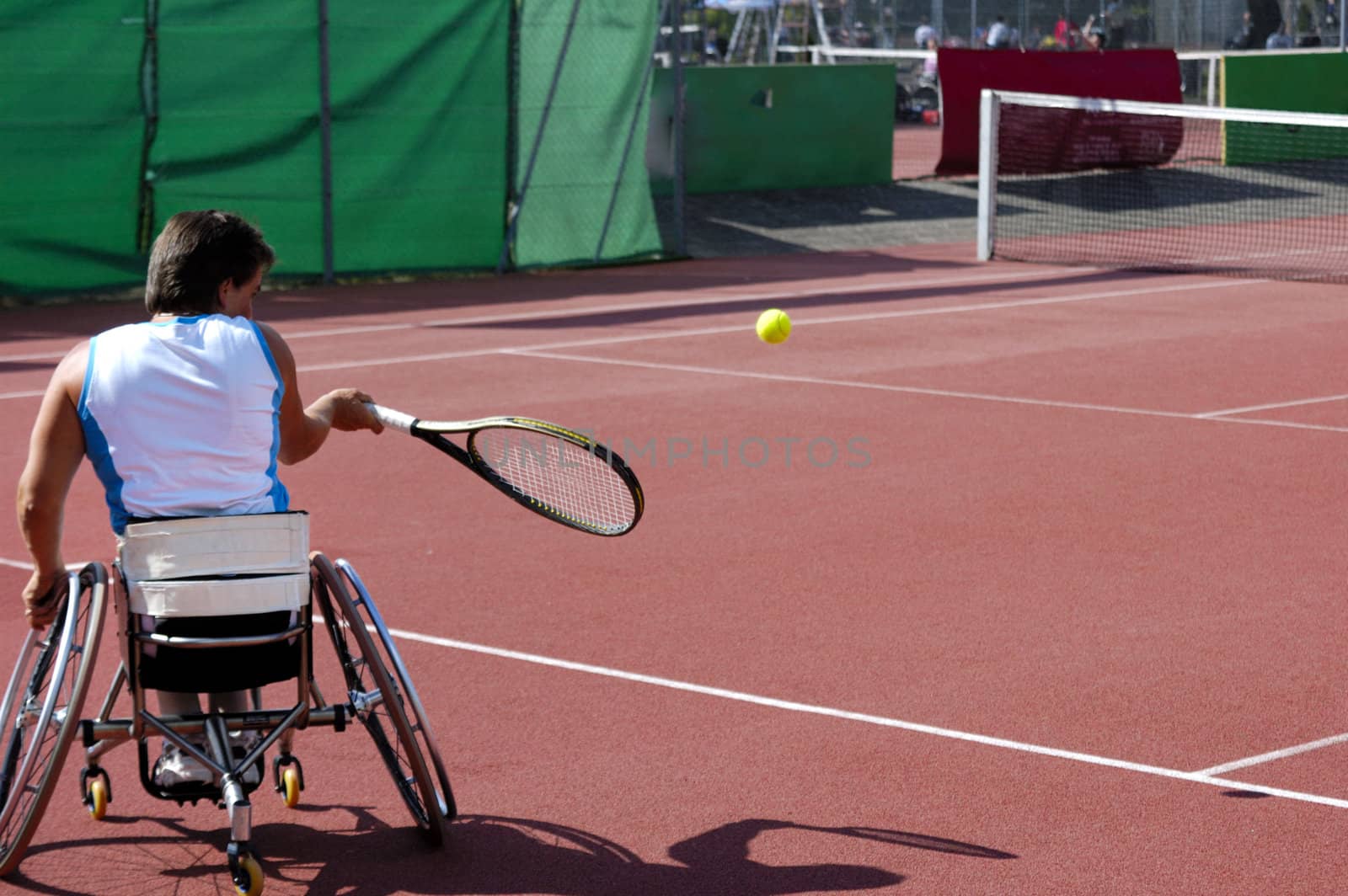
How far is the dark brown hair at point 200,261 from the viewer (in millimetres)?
3518

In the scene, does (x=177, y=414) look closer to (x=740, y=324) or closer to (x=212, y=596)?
(x=212, y=596)

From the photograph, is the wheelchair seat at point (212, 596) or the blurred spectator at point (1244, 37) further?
the blurred spectator at point (1244, 37)

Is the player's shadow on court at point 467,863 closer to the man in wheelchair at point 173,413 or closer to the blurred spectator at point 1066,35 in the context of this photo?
the man in wheelchair at point 173,413

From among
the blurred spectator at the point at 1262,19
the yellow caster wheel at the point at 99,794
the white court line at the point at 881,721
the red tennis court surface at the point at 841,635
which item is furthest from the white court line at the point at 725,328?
the blurred spectator at the point at 1262,19

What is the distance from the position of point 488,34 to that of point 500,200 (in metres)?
1.43

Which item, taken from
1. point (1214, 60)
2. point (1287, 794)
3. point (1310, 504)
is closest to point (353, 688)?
point (1287, 794)

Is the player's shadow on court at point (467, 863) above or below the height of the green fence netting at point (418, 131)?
below

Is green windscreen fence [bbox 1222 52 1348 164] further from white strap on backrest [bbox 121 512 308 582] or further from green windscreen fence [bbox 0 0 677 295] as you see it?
white strap on backrest [bbox 121 512 308 582]

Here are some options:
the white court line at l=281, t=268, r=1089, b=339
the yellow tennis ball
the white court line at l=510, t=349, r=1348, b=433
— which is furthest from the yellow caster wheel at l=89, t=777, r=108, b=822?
the white court line at l=281, t=268, r=1089, b=339

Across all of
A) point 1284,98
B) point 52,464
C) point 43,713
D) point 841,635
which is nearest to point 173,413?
point 52,464

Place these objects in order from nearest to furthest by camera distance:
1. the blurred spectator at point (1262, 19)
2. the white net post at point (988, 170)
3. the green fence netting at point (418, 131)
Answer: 1. the green fence netting at point (418, 131)
2. the white net post at point (988, 170)
3. the blurred spectator at point (1262, 19)

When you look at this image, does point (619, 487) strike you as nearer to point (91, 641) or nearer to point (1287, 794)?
point (91, 641)

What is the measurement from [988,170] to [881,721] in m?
13.8

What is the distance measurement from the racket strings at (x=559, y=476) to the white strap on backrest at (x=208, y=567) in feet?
1.77
